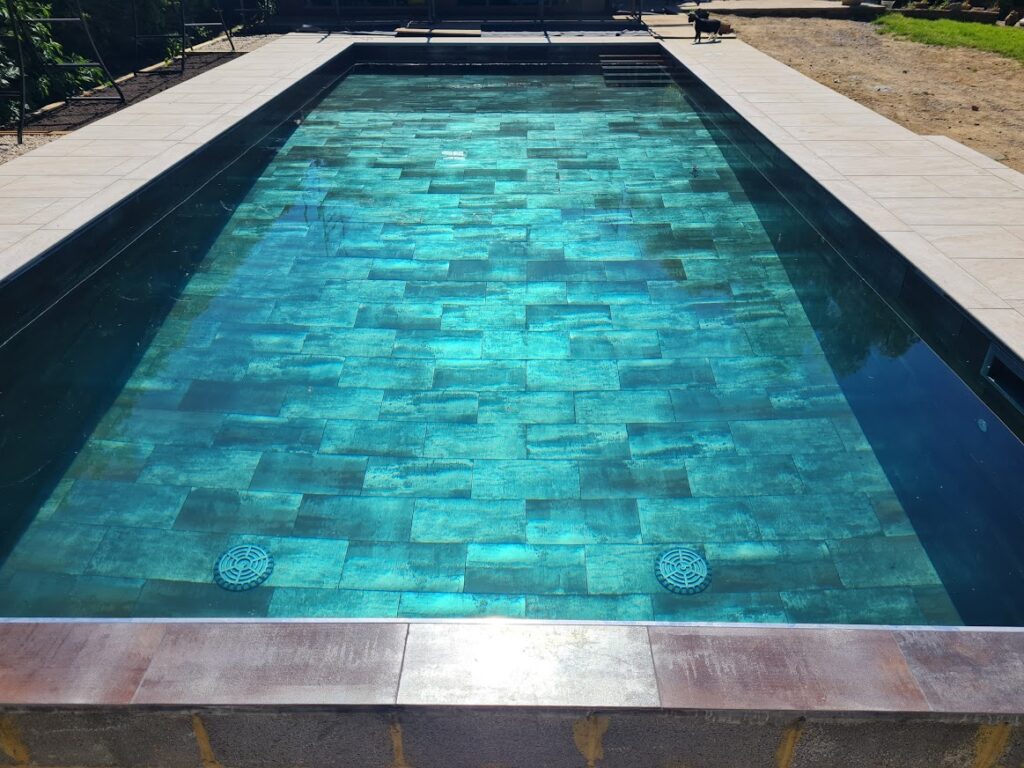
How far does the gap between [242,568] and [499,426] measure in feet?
5.58

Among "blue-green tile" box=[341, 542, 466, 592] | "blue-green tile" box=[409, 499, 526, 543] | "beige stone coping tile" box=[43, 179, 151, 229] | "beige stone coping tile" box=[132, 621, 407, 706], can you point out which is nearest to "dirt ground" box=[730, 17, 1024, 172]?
"blue-green tile" box=[409, 499, 526, 543]

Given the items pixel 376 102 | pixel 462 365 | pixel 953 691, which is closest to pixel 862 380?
pixel 462 365

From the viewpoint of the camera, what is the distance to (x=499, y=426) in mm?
4676

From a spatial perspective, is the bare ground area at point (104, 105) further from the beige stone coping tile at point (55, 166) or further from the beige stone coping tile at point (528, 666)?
the beige stone coping tile at point (528, 666)

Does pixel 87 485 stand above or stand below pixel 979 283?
below

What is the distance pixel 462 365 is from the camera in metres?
5.28

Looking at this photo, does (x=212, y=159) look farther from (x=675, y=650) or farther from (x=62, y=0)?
(x=675, y=650)

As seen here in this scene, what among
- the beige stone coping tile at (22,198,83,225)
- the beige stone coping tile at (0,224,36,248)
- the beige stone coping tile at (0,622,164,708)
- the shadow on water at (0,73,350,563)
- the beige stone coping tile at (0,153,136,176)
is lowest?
the shadow on water at (0,73,350,563)

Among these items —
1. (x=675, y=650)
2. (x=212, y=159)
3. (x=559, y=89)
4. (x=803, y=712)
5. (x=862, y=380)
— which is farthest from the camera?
(x=559, y=89)

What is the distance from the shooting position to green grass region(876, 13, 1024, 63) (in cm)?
1446

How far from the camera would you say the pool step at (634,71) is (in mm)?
13188

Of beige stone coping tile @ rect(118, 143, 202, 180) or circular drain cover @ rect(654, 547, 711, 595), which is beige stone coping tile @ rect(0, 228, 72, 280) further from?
circular drain cover @ rect(654, 547, 711, 595)

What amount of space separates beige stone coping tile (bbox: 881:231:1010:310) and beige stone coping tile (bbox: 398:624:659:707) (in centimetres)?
372

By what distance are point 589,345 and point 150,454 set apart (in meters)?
2.95
